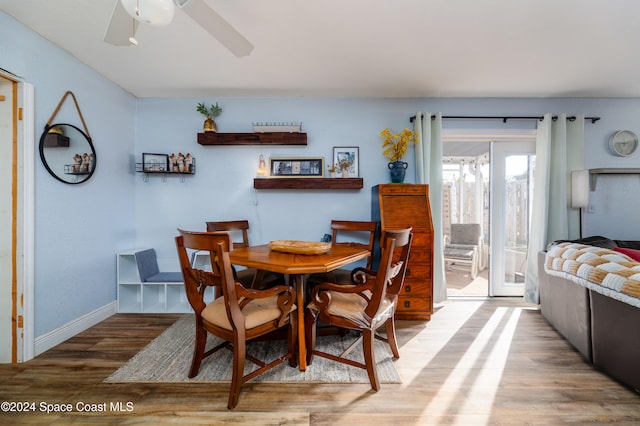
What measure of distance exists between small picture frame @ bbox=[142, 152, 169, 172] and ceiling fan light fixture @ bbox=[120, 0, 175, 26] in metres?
1.99

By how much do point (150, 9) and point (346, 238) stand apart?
2488 mm

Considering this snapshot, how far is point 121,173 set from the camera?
2838 mm

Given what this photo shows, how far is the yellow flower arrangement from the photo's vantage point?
2.79m

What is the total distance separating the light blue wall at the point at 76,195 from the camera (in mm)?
2000

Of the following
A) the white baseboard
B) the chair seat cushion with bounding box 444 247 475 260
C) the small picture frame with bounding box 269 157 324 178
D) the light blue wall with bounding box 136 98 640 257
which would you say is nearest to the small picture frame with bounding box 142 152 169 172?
the light blue wall with bounding box 136 98 640 257

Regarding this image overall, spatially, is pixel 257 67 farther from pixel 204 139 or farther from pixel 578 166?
pixel 578 166

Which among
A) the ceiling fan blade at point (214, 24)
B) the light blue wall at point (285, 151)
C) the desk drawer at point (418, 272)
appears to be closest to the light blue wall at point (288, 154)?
the light blue wall at point (285, 151)

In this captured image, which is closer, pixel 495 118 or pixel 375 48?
pixel 375 48

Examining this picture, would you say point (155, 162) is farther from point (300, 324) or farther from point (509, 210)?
point (509, 210)

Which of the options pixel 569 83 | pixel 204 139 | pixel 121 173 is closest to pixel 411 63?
pixel 569 83

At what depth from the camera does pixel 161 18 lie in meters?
1.17

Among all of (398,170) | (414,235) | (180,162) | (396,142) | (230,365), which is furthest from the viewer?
(396,142)

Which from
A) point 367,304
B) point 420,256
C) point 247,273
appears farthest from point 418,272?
point 247,273

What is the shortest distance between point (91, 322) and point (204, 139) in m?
2.15
